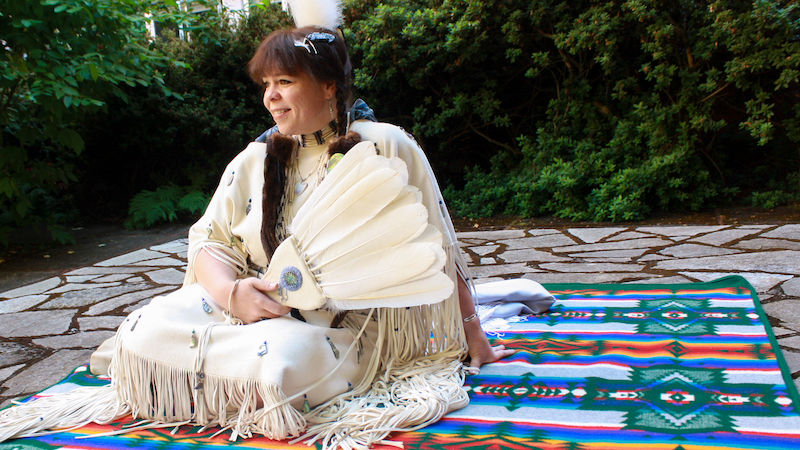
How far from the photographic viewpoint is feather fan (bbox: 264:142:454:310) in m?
1.36

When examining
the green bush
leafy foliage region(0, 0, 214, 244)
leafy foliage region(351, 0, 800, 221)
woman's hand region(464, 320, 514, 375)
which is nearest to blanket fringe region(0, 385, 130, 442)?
woman's hand region(464, 320, 514, 375)

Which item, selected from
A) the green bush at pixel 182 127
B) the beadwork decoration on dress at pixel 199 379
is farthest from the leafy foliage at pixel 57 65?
the beadwork decoration on dress at pixel 199 379

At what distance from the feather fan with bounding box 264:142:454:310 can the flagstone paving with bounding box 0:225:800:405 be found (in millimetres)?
1126

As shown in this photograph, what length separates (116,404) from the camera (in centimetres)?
152

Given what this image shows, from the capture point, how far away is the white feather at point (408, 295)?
1360 millimetres

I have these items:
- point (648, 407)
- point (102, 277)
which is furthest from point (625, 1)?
point (102, 277)

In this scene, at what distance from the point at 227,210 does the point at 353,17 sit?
4.69 meters

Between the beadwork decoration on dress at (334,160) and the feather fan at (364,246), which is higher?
the beadwork decoration on dress at (334,160)

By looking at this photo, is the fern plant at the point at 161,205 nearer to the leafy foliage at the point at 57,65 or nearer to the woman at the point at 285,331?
the leafy foliage at the point at 57,65

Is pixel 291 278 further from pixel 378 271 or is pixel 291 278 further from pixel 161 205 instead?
pixel 161 205

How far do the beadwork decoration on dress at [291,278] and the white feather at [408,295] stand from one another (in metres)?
0.11

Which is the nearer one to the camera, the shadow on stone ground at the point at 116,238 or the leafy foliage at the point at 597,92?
the shadow on stone ground at the point at 116,238

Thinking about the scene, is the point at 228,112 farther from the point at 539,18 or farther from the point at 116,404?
the point at 116,404

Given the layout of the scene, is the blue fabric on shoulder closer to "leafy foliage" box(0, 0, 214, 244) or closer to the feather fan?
the feather fan
